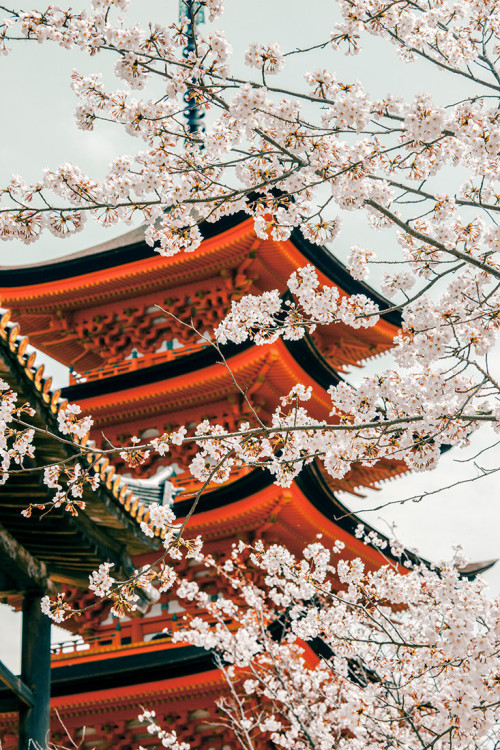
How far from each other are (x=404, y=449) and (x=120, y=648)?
8.64 m

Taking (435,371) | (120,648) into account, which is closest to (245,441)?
(435,371)

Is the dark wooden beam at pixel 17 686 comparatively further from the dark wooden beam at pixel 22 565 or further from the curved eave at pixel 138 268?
the curved eave at pixel 138 268

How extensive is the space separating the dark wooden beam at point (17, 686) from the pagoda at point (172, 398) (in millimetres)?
3932

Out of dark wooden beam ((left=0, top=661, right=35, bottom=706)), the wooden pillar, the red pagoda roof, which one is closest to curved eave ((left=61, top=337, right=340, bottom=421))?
the red pagoda roof

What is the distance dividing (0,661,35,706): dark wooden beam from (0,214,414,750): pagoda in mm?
3932

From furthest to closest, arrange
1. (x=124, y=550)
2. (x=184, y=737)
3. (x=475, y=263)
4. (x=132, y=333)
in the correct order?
1. (x=132, y=333)
2. (x=184, y=737)
3. (x=124, y=550)
4. (x=475, y=263)

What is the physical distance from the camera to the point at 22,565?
21.4ft

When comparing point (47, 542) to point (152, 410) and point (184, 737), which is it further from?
point (152, 410)

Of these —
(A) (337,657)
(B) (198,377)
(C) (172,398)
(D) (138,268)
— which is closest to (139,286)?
(D) (138,268)

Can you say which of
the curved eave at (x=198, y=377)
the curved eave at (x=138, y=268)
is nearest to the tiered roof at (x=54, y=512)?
the curved eave at (x=198, y=377)

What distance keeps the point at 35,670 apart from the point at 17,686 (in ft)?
1.36

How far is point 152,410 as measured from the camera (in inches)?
546

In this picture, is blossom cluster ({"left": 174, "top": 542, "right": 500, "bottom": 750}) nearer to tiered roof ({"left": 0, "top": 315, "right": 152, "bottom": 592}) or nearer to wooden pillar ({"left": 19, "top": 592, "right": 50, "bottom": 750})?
tiered roof ({"left": 0, "top": 315, "right": 152, "bottom": 592})

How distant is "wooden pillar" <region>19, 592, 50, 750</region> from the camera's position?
6.37 metres
